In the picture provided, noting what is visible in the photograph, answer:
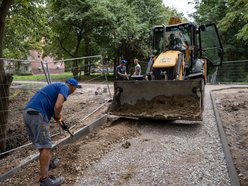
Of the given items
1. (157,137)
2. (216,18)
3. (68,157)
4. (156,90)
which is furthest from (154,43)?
(216,18)

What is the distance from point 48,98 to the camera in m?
3.87

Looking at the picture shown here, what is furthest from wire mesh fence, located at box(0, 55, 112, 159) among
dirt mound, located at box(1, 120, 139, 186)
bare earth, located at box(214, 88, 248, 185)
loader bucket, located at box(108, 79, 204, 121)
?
bare earth, located at box(214, 88, 248, 185)

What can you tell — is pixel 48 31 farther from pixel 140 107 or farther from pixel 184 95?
pixel 184 95

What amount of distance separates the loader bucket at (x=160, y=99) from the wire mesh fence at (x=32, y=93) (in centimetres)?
127

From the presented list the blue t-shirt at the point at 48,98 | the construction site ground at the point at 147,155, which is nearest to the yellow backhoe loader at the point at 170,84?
the construction site ground at the point at 147,155

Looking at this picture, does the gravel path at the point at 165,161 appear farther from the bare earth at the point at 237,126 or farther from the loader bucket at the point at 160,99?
the loader bucket at the point at 160,99

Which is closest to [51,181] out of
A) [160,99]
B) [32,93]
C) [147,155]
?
[147,155]

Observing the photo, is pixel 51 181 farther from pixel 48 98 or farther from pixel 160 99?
pixel 160 99

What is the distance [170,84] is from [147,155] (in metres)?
2.38

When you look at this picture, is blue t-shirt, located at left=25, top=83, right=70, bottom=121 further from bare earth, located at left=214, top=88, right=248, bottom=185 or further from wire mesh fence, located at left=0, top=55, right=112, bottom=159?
bare earth, located at left=214, top=88, right=248, bottom=185

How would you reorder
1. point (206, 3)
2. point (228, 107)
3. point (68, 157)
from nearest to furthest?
point (68, 157)
point (228, 107)
point (206, 3)

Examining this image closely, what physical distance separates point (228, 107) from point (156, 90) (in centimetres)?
299

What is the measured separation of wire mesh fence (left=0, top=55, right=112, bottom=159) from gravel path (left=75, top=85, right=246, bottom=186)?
1907 millimetres

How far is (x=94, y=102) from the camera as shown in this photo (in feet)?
32.0
